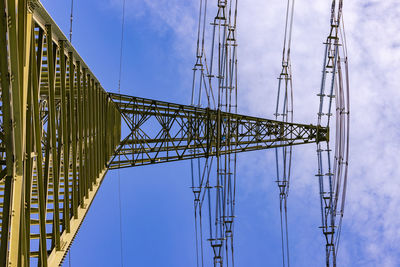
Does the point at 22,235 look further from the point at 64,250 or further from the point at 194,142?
the point at 194,142

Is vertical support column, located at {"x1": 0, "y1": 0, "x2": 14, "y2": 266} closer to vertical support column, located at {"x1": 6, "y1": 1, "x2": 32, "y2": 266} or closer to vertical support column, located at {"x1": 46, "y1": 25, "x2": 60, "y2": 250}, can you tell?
vertical support column, located at {"x1": 6, "y1": 1, "x2": 32, "y2": 266}

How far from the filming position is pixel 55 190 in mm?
9961

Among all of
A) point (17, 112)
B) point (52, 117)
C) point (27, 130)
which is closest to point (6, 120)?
point (17, 112)

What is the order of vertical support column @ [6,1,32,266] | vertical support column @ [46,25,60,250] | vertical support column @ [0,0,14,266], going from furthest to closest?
vertical support column @ [46,25,60,250]
vertical support column @ [6,1,32,266]
vertical support column @ [0,0,14,266]

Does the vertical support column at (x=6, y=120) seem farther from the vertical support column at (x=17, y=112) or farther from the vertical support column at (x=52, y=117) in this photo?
the vertical support column at (x=52, y=117)

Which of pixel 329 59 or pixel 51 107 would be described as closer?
pixel 51 107

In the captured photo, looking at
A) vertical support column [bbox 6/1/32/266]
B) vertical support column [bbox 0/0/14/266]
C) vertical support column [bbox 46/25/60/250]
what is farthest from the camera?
vertical support column [bbox 46/25/60/250]

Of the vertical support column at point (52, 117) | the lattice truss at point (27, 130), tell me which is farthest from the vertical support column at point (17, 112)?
the vertical support column at point (52, 117)

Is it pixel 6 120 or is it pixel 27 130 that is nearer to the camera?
pixel 6 120

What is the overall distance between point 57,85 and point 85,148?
507cm

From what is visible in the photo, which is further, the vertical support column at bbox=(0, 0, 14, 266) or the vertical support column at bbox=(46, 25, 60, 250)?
the vertical support column at bbox=(46, 25, 60, 250)

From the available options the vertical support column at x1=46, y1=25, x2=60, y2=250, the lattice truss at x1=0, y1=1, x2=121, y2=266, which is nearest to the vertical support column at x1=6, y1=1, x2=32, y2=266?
the lattice truss at x1=0, y1=1, x2=121, y2=266

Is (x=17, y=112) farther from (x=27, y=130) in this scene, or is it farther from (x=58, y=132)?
(x=58, y=132)

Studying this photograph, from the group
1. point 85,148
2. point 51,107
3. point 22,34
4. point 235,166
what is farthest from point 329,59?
point 22,34
